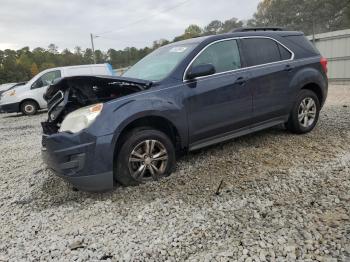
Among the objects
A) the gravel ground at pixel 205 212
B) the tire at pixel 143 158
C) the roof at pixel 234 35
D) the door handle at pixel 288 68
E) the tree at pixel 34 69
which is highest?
the tree at pixel 34 69

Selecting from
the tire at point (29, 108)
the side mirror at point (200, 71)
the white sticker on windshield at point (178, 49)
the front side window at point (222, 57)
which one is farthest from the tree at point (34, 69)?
the side mirror at point (200, 71)

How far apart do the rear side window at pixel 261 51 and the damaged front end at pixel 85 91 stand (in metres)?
1.72

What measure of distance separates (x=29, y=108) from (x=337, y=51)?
13.6 meters

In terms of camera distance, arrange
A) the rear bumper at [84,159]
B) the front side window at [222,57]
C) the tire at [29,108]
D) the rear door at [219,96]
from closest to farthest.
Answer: the rear bumper at [84,159] < the rear door at [219,96] < the front side window at [222,57] < the tire at [29,108]

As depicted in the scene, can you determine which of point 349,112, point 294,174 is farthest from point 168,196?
point 349,112

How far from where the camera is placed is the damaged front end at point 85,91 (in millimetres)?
3871

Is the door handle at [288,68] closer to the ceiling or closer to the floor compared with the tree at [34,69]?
closer to the floor

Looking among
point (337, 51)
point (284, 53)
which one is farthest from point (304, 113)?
point (337, 51)

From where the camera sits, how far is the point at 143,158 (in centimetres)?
397

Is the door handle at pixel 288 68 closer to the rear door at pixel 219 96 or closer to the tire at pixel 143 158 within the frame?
the rear door at pixel 219 96

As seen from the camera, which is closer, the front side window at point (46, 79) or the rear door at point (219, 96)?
the rear door at point (219, 96)

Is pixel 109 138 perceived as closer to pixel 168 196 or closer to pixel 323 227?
pixel 168 196

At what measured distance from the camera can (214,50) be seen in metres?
4.61

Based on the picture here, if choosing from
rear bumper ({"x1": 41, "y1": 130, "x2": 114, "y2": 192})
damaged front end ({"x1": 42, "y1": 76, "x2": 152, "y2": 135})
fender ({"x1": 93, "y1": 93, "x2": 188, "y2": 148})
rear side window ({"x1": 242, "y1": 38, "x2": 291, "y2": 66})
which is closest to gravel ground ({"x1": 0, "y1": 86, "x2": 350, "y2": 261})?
rear bumper ({"x1": 41, "y1": 130, "x2": 114, "y2": 192})
